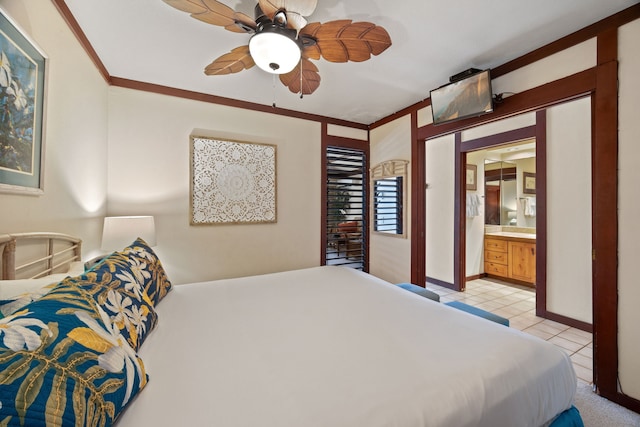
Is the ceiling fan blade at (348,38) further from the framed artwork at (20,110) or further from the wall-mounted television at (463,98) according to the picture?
the framed artwork at (20,110)

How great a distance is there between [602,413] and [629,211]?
128 centimetres

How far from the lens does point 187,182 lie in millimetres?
2818

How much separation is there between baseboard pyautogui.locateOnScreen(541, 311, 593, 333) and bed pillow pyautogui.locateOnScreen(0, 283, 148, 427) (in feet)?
12.9

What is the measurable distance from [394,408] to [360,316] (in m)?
0.67

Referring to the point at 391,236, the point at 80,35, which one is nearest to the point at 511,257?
the point at 391,236

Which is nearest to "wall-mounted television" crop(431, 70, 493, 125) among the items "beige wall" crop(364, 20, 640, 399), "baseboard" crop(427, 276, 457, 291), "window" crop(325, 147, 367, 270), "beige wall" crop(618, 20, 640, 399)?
"beige wall" crop(364, 20, 640, 399)

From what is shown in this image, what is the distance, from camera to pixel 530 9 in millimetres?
1659

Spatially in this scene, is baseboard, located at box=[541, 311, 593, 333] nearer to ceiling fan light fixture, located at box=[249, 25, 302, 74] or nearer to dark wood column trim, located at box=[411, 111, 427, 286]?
dark wood column trim, located at box=[411, 111, 427, 286]

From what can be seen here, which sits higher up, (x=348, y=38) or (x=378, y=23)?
(x=378, y=23)

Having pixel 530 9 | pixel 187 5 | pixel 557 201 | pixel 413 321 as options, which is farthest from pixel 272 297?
pixel 557 201

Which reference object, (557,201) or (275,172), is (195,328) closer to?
(275,172)

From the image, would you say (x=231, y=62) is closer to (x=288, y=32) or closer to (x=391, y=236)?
(x=288, y=32)

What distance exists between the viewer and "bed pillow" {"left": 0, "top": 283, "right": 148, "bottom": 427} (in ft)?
1.73

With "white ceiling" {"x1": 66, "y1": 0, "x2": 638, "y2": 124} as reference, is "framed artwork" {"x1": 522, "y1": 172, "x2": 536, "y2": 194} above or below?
below
